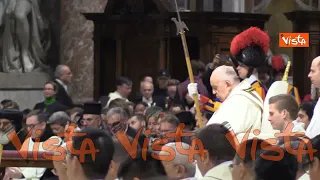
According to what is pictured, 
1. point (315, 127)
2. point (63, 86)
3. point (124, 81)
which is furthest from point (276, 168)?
point (63, 86)

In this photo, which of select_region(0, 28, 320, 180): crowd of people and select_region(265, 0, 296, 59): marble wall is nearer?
select_region(0, 28, 320, 180): crowd of people

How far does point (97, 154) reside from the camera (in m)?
4.63

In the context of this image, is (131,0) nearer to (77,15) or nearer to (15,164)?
(77,15)

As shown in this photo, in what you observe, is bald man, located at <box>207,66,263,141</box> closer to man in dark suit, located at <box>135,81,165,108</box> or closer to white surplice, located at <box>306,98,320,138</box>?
white surplice, located at <box>306,98,320,138</box>

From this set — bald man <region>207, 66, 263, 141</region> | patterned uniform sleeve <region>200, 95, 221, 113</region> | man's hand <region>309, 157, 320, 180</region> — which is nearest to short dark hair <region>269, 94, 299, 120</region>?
bald man <region>207, 66, 263, 141</region>

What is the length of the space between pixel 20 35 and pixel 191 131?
695cm

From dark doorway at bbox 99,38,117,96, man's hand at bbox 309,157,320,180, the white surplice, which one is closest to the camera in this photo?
man's hand at bbox 309,157,320,180

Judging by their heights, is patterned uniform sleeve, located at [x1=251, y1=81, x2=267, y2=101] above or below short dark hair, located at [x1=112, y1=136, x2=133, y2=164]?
below

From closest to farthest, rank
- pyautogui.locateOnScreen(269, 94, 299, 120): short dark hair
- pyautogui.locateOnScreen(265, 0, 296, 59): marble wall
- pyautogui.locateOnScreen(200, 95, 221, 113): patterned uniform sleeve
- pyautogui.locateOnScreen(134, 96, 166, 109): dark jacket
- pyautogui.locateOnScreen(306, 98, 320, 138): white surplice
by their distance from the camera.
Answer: pyautogui.locateOnScreen(306, 98, 320, 138): white surplice → pyautogui.locateOnScreen(269, 94, 299, 120): short dark hair → pyautogui.locateOnScreen(200, 95, 221, 113): patterned uniform sleeve → pyautogui.locateOnScreen(134, 96, 166, 109): dark jacket → pyautogui.locateOnScreen(265, 0, 296, 59): marble wall

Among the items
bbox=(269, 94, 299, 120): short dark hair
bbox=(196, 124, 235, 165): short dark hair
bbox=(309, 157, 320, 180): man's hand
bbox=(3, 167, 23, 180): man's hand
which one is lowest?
bbox=(3, 167, 23, 180): man's hand

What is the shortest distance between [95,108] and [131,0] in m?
5.86

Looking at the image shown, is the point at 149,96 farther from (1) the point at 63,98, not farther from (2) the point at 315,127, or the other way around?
(2) the point at 315,127

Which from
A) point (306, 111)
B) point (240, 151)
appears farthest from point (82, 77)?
point (240, 151)

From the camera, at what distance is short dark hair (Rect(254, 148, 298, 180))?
4262mm
